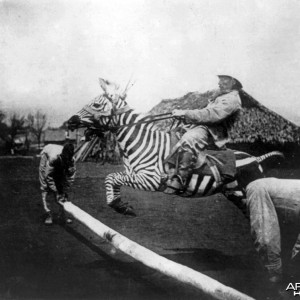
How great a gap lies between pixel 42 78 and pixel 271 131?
8.39ft

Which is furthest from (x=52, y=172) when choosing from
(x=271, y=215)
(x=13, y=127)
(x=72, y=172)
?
(x=271, y=215)

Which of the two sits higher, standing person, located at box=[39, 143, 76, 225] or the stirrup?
standing person, located at box=[39, 143, 76, 225]

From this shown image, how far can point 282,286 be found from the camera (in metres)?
4.95

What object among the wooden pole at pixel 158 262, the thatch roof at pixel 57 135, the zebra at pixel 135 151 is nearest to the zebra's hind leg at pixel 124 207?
the zebra at pixel 135 151

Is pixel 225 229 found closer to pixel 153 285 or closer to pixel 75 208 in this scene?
pixel 153 285

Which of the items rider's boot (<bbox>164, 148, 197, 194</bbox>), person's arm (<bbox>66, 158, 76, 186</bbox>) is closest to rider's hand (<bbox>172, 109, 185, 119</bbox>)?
rider's boot (<bbox>164, 148, 197, 194</bbox>)

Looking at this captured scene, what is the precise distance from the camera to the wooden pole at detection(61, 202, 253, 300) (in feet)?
15.3

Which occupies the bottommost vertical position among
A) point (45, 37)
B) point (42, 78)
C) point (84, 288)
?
point (84, 288)

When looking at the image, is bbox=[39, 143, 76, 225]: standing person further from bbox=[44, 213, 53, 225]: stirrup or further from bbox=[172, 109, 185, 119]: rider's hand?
bbox=[172, 109, 185, 119]: rider's hand

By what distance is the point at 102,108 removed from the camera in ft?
17.3

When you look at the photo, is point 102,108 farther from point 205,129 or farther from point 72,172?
point 205,129

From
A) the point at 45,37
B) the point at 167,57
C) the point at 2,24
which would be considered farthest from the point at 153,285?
the point at 2,24

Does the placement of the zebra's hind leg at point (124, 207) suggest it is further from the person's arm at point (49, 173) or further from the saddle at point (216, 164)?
the person's arm at point (49, 173)

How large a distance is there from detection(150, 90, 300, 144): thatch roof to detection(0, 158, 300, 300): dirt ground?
404 millimetres
